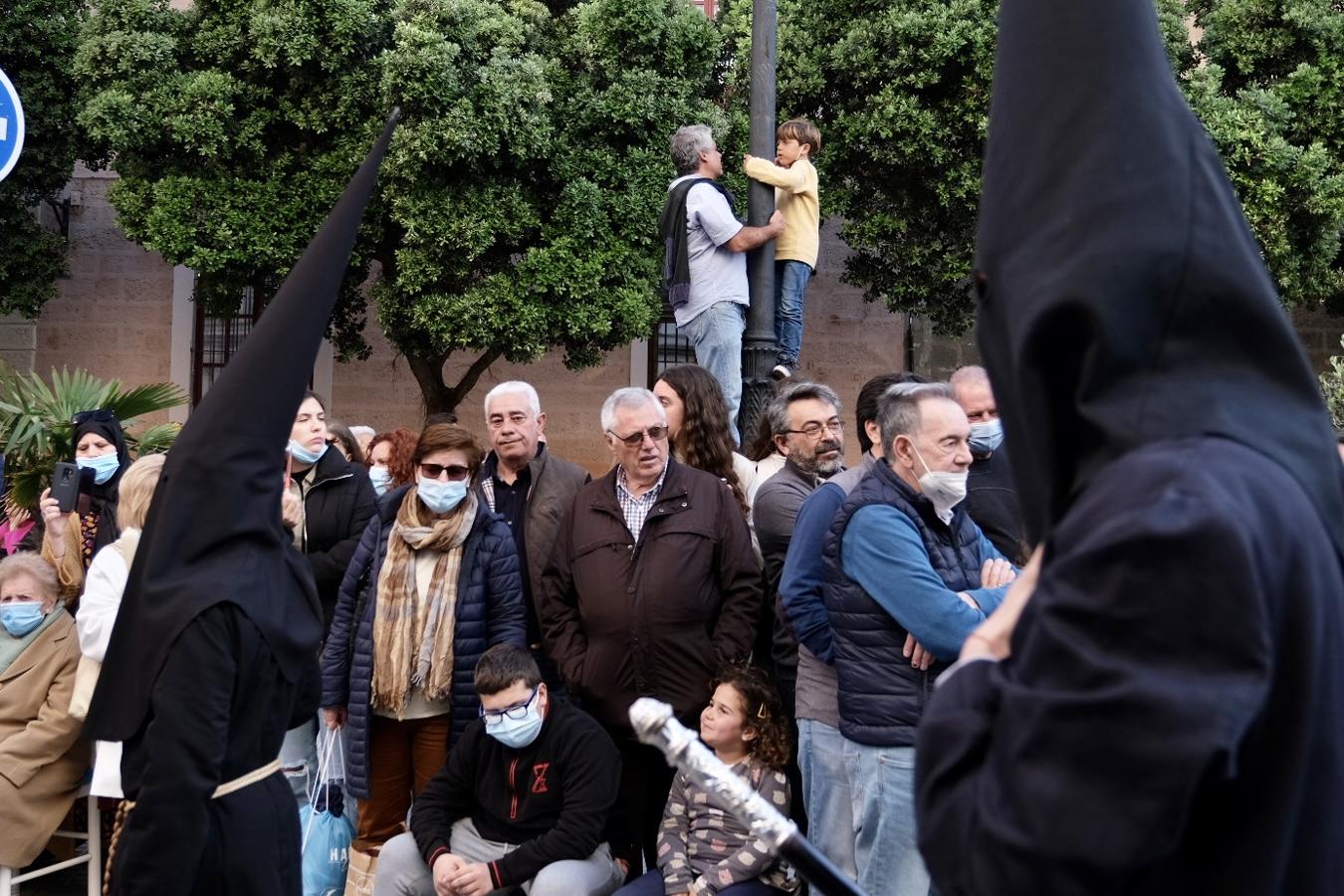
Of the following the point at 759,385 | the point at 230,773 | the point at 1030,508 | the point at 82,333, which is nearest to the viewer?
the point at 1030,508

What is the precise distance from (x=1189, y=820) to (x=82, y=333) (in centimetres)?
1947

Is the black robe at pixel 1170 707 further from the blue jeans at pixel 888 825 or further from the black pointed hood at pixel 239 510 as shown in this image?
the blue jeans at pixel 888 825

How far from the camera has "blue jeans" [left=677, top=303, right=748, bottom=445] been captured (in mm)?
9094

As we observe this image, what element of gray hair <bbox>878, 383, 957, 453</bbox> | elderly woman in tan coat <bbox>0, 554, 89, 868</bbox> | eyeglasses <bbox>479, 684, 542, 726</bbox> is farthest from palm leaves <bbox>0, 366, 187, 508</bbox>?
gray hair <bbox>878, 383, 957, 453</bbox>

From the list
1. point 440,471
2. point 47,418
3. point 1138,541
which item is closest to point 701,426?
point 440,471

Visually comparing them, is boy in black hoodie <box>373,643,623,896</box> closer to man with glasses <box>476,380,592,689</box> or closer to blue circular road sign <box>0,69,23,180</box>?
man with glasses <box>476,380,592,689</box>

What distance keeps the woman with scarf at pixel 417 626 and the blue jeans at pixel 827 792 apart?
5.08 feet

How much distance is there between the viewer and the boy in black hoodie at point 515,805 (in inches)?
229

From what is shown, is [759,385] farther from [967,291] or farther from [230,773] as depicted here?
[967,291]

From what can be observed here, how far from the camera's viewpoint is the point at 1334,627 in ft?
4.78

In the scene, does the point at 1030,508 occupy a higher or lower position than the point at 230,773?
higher

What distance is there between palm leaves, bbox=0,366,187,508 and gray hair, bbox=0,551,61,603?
165 cm

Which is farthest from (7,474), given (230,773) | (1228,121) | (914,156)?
(1228,121)

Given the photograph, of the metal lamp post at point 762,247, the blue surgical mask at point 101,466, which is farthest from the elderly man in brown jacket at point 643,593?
the blue surgical mask at point 101,466
